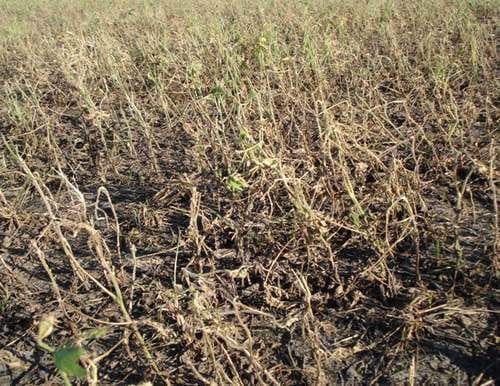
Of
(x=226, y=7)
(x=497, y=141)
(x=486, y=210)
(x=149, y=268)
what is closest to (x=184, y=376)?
(x=149, y=268)

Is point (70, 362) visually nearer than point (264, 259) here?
Yes

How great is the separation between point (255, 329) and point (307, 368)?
22cm

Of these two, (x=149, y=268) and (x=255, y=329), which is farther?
(x=149, y=268)

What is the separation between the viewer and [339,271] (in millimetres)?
1452

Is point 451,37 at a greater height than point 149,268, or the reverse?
point 451,37

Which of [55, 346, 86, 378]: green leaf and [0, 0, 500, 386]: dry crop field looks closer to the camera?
[55, 346, 86, 378]: green leaf

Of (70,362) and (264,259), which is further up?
(70,362)

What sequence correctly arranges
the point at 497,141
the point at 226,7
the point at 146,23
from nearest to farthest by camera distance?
the point at 497,141 < the point at 146,23 < the point at 226,7

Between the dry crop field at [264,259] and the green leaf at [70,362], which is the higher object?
the green leaf at [70,362]

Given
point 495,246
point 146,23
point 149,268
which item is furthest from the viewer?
point 146,23

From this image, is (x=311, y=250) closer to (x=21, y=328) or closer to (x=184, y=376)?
(x=184, y=376)

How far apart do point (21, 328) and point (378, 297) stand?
1.20 meters

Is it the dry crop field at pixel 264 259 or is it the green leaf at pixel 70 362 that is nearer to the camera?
the green leaf at pixel 70 362

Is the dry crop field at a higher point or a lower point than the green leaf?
lower
